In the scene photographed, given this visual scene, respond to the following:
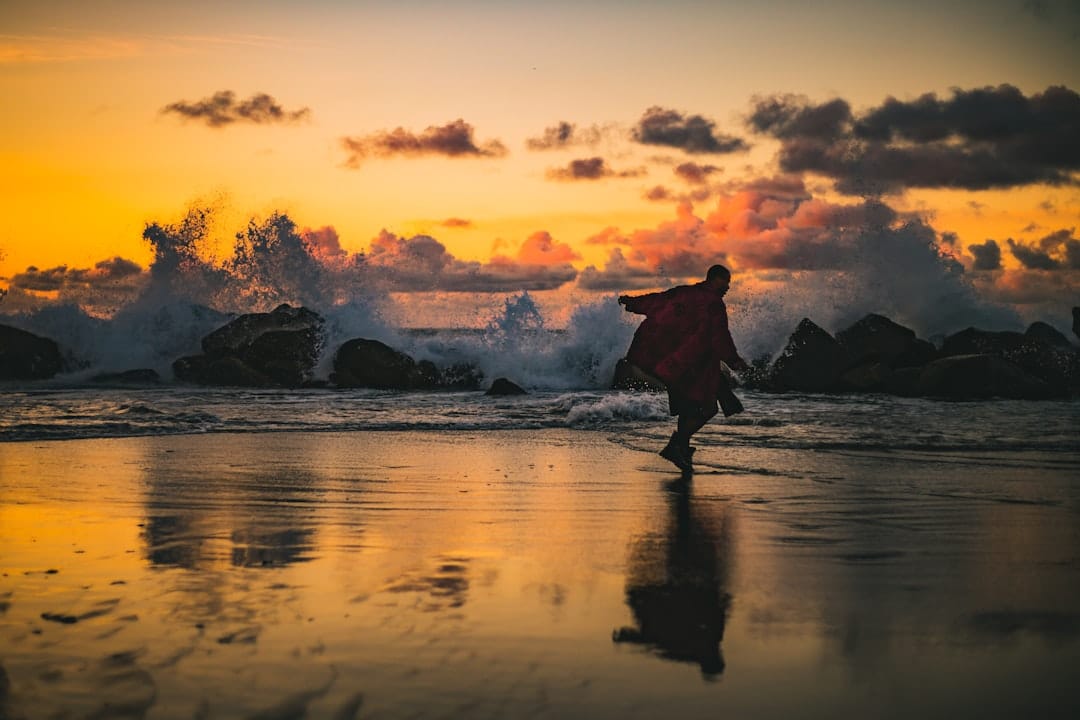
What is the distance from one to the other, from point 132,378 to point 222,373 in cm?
274

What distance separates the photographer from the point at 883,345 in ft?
84.1

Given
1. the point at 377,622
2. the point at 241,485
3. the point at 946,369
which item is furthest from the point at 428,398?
the point at 377,622

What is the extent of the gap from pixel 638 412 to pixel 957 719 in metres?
14.4

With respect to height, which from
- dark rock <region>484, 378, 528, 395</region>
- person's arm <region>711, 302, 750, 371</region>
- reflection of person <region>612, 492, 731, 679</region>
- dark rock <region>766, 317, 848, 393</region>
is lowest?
reflection of person <region>612, 492, 731, 679</region>

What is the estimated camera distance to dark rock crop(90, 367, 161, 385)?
29.9 metres

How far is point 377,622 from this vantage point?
4395mm

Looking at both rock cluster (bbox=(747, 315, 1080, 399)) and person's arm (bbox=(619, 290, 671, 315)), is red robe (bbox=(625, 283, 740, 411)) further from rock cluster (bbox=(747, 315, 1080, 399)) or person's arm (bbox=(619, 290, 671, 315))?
rock cluster (bbox=(747, 315, 1080, 399))

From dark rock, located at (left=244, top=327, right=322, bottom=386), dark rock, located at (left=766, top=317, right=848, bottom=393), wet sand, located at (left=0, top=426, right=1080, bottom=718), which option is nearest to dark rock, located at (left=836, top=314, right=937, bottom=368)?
dark rock, located at (left=766, top=317, right=848, bottom=393)

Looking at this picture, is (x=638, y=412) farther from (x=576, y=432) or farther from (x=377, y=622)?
(x=377, y=622)

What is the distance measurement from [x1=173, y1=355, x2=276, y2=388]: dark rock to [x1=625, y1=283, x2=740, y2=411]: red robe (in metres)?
20.2

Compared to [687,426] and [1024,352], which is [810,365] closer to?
[1024,352]

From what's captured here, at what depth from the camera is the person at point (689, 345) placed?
34.9ft

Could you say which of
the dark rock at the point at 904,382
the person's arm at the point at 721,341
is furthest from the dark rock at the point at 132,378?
the person's arm at the point at 721,341

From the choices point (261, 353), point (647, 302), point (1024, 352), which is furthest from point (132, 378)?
point (647, 302)
